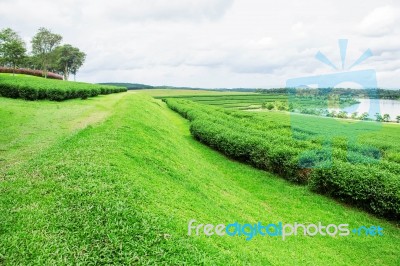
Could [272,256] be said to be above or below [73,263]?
below

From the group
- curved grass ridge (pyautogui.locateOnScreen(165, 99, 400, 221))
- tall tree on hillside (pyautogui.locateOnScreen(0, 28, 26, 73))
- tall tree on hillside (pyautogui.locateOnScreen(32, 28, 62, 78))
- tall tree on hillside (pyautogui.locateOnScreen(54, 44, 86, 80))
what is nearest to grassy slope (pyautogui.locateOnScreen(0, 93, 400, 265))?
curved grass ridge (pyautogui.locateOnScreen(165, 99, 400, 221))

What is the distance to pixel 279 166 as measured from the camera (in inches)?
520

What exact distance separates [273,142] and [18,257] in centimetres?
1236

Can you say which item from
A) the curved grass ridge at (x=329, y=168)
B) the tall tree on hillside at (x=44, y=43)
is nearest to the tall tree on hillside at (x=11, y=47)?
the tall tree on hillside at (x=44, y=43)

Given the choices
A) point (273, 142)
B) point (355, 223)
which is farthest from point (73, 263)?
point (273, 142)

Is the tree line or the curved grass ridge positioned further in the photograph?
the tree line

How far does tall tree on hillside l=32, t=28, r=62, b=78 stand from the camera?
5575cm

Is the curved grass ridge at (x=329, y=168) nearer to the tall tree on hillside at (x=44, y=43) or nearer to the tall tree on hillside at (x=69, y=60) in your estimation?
the tall tree on hillside at (x=44, y=43)

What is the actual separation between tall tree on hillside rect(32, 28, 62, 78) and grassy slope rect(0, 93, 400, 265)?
A: 51908 mm

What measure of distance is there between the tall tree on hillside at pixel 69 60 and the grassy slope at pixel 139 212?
66397 millimetres

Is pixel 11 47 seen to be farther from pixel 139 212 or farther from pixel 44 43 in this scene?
pixel 139 212

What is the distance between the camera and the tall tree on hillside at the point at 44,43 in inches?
2195

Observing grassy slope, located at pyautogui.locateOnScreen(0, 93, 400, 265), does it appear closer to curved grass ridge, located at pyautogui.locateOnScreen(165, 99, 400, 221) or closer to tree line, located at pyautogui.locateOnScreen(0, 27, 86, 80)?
curved grass ridge, located at pyautogui.locateOnScreen(165, 99, 400, 221)

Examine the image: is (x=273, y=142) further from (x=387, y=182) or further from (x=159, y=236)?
(x=159, y=236)
